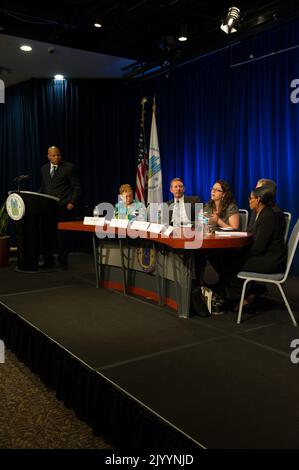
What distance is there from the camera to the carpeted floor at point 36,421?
2006 mm

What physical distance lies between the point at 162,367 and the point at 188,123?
480cm

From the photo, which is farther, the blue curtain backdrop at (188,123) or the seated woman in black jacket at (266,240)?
the blue curtain backdrop at (188,123)

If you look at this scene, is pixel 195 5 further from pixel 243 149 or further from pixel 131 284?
pixel 131 284

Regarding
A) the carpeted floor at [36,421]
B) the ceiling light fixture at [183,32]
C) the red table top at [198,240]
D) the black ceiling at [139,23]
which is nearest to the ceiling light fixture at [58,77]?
the black ceiling at [139,23]

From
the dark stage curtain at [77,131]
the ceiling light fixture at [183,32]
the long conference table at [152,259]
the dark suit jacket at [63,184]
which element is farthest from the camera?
the dark stage curtain at [77,131]

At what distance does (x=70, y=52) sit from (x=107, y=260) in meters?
3.28

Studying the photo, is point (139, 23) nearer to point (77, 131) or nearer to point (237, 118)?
point (237, 118)

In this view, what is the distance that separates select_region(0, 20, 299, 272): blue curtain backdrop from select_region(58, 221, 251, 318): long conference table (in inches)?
82.1

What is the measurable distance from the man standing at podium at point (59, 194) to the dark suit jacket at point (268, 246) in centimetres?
286

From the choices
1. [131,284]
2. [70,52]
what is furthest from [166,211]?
[70,52]

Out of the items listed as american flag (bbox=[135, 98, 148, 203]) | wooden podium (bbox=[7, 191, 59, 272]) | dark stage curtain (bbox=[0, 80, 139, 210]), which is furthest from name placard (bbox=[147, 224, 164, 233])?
dark stage curtain (bbox=[0, 80, 139, 210])

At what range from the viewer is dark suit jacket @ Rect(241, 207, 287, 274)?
3.16 m

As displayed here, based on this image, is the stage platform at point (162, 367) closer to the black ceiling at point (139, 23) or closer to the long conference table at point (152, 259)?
the long conference table at point (152, 259)

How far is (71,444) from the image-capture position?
2004 millimetres
